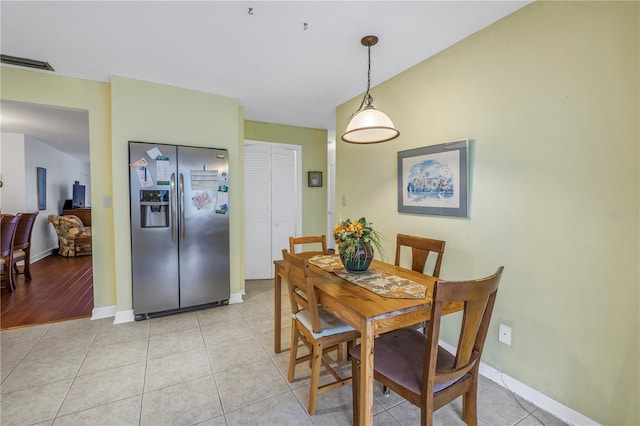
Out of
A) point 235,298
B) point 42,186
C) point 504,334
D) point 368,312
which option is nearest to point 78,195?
point 42,186

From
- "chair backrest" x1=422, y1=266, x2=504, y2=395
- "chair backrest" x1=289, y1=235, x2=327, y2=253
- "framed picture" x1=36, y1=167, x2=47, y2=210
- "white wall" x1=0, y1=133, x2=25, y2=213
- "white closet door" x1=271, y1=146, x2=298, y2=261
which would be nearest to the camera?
"chair backrest" x1=422, y1=266, x2=504, y2=395

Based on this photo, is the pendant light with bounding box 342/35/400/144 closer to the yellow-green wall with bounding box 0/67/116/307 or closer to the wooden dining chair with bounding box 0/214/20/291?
the yellow-green wall with bounding box 0/67/116/307

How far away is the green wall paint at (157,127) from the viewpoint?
2758 mm

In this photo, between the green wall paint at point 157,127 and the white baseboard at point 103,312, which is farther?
the white baseboard at point 103,312

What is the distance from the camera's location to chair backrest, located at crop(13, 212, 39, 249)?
377cm

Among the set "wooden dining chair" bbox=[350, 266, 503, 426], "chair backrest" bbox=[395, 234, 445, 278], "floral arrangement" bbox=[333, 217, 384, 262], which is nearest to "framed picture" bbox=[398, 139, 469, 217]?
"chair backrest" bbox=[395, 234, 445, 278]

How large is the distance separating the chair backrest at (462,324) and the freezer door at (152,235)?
8.86 feet

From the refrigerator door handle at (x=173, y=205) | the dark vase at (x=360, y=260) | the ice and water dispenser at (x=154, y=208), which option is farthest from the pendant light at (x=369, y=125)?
the ice and water dispenser at (x=154, y=208)

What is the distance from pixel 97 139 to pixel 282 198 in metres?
2.39

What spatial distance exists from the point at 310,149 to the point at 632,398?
4.17 meters

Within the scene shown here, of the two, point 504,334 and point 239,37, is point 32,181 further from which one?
point 504,334

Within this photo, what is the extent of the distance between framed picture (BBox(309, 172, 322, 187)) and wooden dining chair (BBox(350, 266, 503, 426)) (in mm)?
3287

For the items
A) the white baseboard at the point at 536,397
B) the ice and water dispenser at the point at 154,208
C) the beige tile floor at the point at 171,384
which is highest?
the ice and water dispenser at the point at 154,208

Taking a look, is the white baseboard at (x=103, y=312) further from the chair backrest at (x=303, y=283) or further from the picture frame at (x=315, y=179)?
the picture frame at (x=315, y=179)
